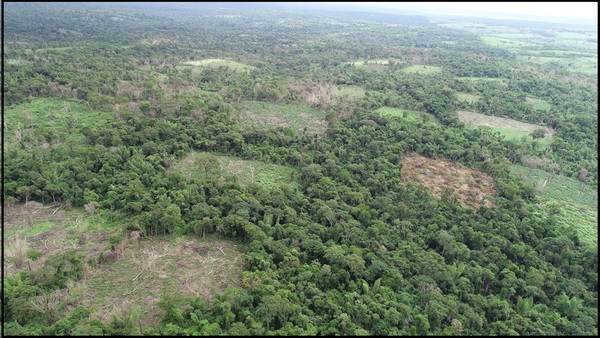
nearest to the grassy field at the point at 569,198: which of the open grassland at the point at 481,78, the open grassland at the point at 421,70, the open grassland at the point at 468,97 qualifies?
the open grassland at the point at 468,97

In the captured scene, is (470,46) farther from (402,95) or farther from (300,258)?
(300,258)

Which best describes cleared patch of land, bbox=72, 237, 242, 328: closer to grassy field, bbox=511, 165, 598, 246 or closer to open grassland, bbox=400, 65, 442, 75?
grassy field, bbox=511, 165, 598, 246

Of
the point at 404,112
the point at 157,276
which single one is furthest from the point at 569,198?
the point at 157,276

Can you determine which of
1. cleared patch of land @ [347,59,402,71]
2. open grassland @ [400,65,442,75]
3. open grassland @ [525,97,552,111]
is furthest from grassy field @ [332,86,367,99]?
open grassland @ [525,97,552,111]

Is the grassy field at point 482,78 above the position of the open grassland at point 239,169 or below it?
above

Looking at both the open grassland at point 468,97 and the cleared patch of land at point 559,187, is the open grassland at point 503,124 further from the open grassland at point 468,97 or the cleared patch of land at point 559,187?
the cleared patch of land at point 559,187
